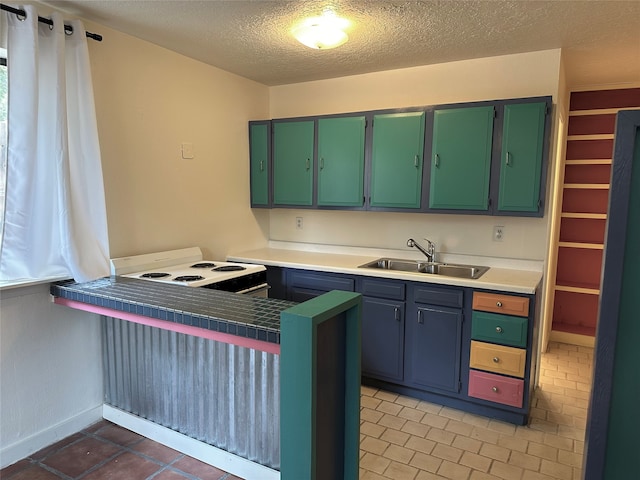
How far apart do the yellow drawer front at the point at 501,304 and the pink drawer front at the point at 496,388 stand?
1.39 feet

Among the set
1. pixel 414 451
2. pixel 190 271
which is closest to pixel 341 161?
pixel 190 271

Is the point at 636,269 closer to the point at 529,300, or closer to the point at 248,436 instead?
the point at 529,300

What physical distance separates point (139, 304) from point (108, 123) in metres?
1.25

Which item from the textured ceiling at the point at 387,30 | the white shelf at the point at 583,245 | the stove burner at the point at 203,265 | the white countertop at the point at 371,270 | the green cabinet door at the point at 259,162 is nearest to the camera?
the textured ceiling at the point at 387,30

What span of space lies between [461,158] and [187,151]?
6.46 ft

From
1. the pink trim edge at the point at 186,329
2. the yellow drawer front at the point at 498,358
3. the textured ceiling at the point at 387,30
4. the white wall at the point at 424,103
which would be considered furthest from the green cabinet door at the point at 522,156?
→ the pink trim edge at the point at 186,329

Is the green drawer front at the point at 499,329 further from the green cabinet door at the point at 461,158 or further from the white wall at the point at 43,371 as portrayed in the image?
the white wall at the point at 43,371

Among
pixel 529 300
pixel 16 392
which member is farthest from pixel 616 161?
pixel 16 392

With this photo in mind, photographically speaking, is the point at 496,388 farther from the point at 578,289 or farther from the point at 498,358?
the point at 578,289

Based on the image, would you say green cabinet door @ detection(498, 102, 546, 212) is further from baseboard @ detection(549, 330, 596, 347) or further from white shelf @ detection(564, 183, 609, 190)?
baseboard @ detection(549, 330, 596, 347)

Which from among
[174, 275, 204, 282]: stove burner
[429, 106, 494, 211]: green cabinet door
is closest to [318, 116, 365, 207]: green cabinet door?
[429, 106, 494, 211]: green cabinet door

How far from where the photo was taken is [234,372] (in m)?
2.07

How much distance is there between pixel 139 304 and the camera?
195 cm

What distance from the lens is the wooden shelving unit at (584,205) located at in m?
3.79
